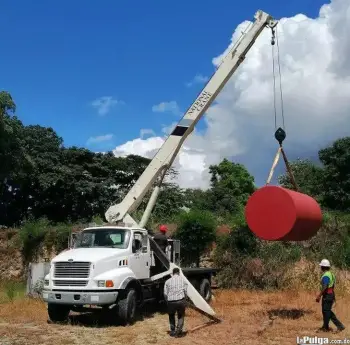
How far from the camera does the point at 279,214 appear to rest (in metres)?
11.4

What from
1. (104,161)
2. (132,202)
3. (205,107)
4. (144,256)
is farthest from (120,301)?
(104,161)

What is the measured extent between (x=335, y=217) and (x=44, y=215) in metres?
24.5

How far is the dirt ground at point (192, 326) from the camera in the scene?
33.2ft

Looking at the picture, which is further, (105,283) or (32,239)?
(32,239)

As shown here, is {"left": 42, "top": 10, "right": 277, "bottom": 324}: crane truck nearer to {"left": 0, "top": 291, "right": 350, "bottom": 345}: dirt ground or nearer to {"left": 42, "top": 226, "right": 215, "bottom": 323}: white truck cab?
{"left": 42, "top": 226, "right": 215, "bottom": 323}: white truck cab

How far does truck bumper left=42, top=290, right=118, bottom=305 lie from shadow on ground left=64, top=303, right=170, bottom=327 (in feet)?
2.75

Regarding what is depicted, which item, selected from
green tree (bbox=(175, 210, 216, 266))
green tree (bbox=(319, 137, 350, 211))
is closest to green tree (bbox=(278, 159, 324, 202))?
green tree (bbox=(319, 137, 350, 211))

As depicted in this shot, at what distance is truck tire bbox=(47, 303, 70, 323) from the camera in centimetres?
1231

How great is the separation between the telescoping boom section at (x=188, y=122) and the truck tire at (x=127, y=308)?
295 cm

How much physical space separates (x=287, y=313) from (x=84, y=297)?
5.32m

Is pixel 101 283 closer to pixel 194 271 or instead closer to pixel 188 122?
pixel 194 271

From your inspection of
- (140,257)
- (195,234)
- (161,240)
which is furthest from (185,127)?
(195,234)

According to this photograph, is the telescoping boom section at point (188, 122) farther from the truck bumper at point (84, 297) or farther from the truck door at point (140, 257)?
the truck bumper at point (84, 297)

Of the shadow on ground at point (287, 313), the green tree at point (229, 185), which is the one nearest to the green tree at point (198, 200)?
the green tree at point (229, 185)
